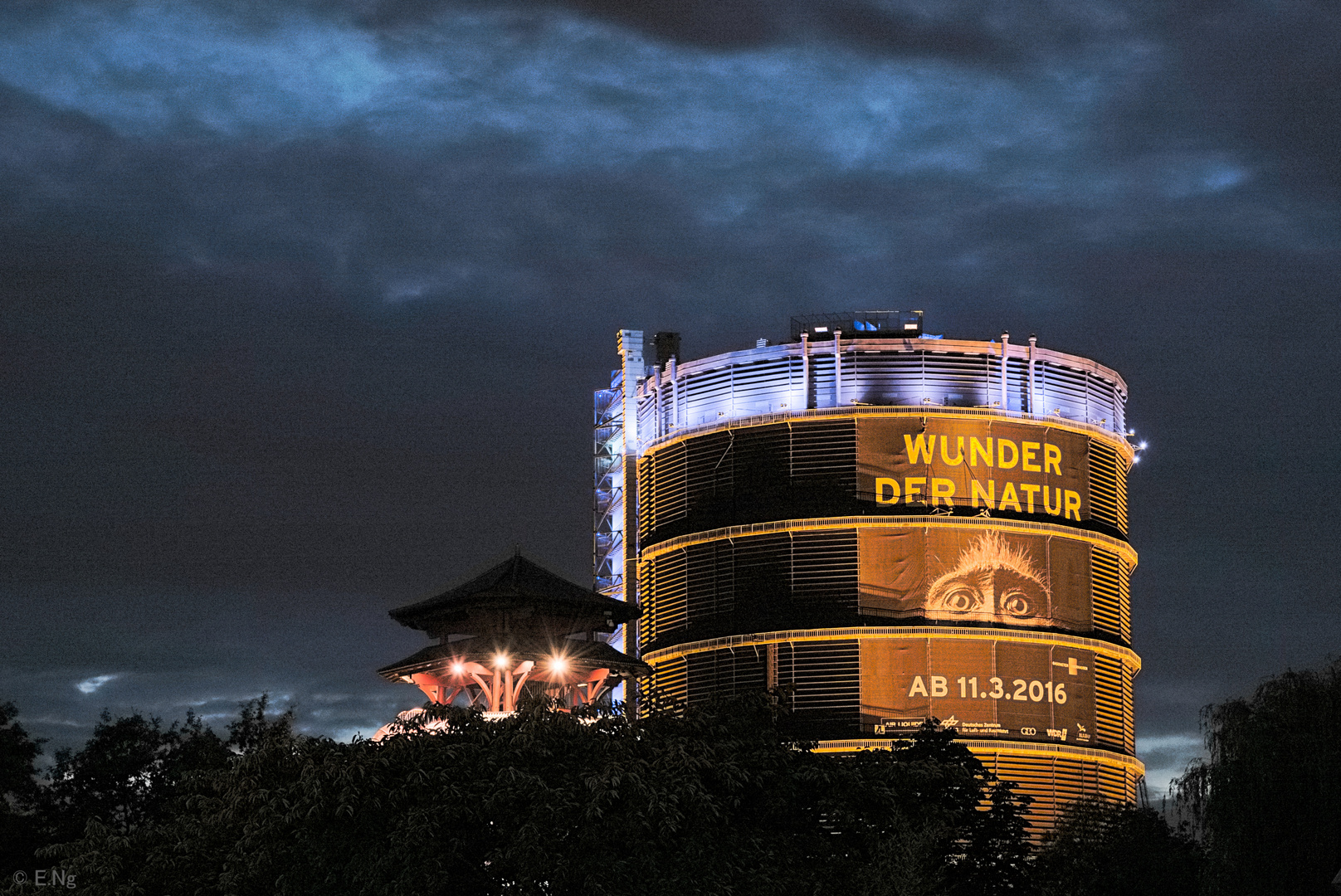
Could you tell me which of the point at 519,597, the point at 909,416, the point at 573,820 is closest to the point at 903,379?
the point at 909,416

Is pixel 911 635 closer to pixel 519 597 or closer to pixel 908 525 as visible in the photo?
pixel 908 525

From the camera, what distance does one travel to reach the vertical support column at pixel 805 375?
232ft

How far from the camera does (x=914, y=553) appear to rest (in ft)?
226

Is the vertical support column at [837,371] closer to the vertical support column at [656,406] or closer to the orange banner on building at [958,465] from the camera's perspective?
the orange banner on building at [958,465]

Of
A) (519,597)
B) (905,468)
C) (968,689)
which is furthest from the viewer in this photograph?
(905,468)

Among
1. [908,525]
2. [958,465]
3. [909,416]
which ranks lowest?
[908,525]

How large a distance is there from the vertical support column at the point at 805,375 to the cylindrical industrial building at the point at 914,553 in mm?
64

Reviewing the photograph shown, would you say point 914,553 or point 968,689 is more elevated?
point 914,553

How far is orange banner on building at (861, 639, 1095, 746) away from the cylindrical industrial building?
2.4 inches

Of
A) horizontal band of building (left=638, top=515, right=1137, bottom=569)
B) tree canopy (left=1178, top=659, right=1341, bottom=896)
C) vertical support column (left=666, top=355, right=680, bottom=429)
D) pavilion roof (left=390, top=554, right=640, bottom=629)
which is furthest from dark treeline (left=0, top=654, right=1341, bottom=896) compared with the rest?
vertical support column (left=666, top=355, right=680, bottom=429)

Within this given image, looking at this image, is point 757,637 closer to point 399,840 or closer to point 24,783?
point 24,783

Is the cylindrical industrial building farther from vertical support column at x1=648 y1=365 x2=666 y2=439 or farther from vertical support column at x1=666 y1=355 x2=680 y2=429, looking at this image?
vertical support column at x1=648 y1=365 x2=666 y2=439

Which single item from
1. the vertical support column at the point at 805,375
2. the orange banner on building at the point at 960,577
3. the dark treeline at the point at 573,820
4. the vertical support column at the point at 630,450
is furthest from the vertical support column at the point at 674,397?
the dark treeline at the point at 573,820

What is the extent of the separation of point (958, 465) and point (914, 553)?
345cm
